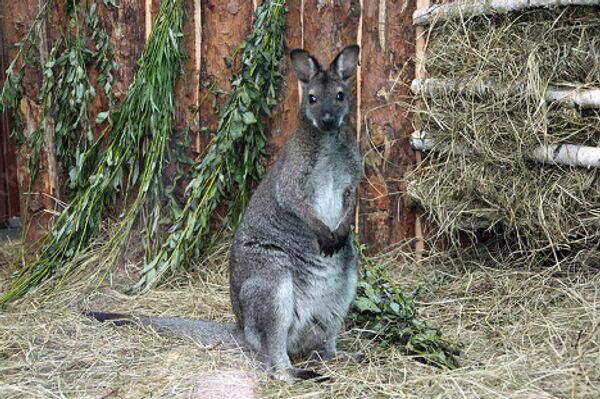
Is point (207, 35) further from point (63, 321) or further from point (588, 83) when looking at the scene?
point (588, 83)

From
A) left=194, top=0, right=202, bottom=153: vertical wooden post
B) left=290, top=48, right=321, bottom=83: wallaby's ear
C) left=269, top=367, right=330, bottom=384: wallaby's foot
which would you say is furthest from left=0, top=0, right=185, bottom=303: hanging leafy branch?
left=269, top=367, right=330, bottom=384: wallaby's foot

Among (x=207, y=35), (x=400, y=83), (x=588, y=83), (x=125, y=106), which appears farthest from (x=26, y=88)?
(x=588, y=83)

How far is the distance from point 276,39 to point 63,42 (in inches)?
68.1

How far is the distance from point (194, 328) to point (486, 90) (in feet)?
8.26

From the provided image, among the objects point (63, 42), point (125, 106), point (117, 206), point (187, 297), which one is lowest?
point (187, 297)

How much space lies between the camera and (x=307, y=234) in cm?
476

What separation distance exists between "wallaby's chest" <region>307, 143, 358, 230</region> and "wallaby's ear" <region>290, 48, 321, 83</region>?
485mm

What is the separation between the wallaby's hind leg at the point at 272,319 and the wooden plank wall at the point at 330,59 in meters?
1.87

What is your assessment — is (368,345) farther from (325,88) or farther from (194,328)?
(325,88)

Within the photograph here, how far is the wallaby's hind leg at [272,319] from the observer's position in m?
4.44

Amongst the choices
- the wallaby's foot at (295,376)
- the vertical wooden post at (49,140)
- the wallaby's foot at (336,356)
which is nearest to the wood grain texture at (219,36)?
the vertical wooden post at (49,140)

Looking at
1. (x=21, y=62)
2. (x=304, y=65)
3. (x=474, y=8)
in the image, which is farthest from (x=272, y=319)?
(x=21, y=62)

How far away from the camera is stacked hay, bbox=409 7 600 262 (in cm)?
517

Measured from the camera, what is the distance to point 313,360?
4.71 meters
